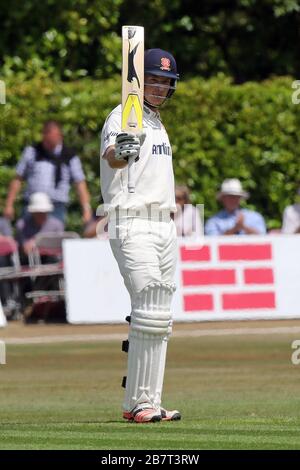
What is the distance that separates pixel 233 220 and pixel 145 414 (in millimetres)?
8757

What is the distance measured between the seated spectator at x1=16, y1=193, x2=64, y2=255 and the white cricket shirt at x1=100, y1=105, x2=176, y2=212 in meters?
8.53

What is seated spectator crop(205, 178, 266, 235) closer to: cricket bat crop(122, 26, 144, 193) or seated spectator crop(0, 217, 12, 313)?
seated spectator crop(0, 217, 12, 313)

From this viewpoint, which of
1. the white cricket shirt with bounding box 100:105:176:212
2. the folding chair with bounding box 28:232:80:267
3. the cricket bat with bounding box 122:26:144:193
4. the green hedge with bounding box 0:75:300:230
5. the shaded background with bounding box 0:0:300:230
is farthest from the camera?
the green hedge with bounding box 0:75:300:230

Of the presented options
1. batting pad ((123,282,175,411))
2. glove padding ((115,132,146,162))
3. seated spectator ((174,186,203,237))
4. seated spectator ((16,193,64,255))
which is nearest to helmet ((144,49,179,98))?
glove padding ((115,132,146,162))

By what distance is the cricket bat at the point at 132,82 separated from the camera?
8.70 meters

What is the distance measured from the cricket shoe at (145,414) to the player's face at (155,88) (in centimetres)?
179

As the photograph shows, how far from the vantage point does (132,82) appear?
28.8ft

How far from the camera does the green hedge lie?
64.8ft

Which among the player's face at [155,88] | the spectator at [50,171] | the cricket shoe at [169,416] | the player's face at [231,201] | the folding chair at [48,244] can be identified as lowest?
the cricket shoe at [169,416]

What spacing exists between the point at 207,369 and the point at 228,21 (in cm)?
1055

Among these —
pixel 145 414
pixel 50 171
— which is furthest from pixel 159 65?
pixel 50 171

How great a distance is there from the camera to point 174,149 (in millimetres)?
20062

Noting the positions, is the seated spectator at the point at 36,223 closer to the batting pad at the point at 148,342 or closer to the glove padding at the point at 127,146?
the batting pad at the point at 148,342

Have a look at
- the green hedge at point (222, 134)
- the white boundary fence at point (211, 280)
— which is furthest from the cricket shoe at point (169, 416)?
the green hedge at point (222, 134)
